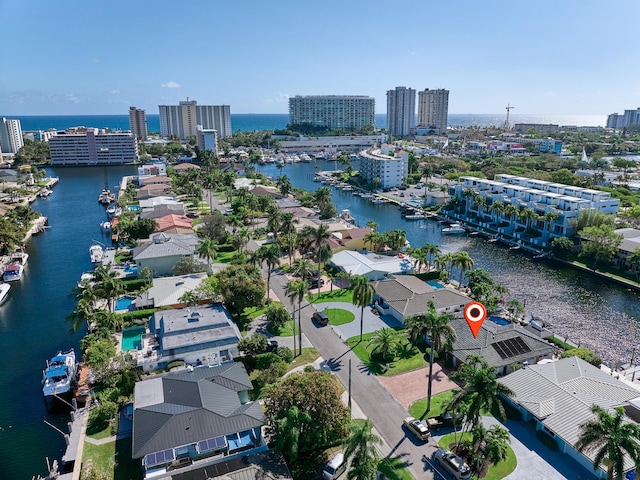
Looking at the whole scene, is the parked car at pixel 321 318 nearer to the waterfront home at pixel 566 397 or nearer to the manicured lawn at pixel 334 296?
the manicured lawn at pixel 334 296

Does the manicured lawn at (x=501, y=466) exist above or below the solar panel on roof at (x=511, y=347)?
below

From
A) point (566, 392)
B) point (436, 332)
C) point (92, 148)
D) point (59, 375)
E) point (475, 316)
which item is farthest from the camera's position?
point (92, 148)

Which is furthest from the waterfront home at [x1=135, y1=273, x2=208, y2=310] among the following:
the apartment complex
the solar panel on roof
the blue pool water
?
the apartment complex

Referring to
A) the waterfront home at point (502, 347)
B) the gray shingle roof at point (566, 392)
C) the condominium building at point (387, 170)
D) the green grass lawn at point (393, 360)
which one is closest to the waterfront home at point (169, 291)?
the green grass lawn at point (393, 360)

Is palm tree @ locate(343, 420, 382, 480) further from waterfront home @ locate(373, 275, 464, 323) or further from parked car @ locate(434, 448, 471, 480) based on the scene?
waterfront home @ locate(373, 275, 464, 323)

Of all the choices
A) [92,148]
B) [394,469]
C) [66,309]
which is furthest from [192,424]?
[92,148]

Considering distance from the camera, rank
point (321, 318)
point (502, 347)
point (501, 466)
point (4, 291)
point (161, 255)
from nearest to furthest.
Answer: point (501, 466)
point (502, 347)
point (321, 318)
point (4, 291)
point (161, 255)

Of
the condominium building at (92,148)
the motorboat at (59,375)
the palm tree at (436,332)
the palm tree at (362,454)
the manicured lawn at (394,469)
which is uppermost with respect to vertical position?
the condominium building at (92,148)

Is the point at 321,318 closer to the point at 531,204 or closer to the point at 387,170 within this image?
the point at 531,204

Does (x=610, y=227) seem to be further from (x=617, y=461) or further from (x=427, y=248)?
(x=617, y=461)
